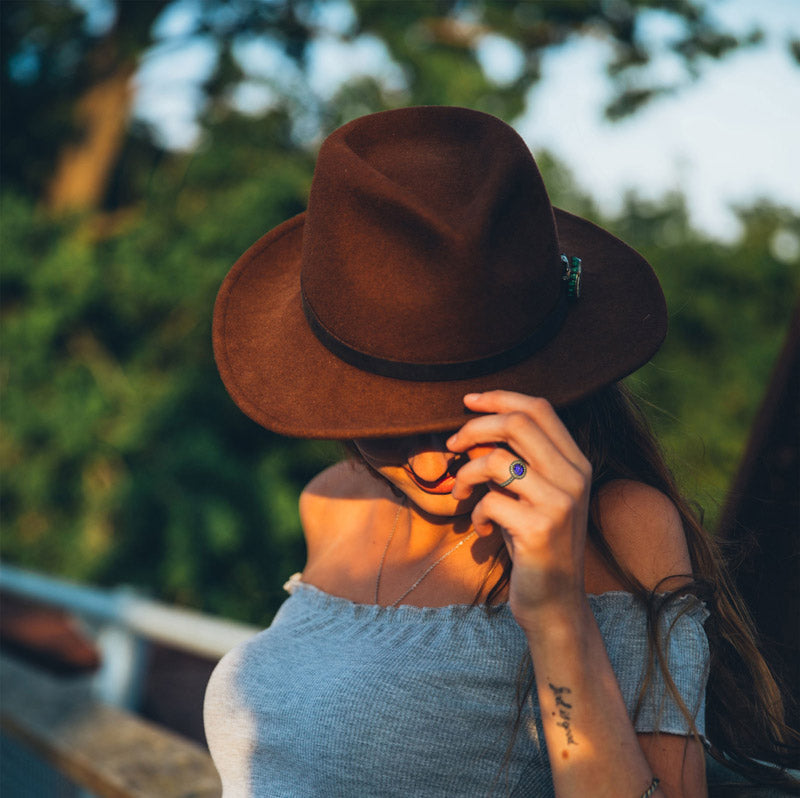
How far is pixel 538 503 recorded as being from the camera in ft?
3.55

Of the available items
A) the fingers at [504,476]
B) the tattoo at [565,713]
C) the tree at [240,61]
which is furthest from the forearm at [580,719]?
the tree at [240,61]

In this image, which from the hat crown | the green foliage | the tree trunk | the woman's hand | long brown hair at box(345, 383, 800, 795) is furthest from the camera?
the tree trunk

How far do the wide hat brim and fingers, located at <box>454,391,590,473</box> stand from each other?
3.3 inches

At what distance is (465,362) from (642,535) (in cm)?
38

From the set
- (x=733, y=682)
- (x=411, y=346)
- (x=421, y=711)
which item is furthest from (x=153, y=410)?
(x=733, y=682)

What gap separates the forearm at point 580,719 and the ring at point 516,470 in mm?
170

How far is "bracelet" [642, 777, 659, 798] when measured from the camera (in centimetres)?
112

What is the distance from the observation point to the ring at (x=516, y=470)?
110 cm

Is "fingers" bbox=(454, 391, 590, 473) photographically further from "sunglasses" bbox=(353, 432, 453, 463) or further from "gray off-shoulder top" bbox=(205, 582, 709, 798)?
"gray off-shoulder top" bbox=(205, 582, 709, 798)

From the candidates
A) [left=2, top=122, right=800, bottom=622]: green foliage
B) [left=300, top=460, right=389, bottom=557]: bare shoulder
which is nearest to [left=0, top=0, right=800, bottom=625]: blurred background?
[left=2, top=122, right=800, bottom=622]: green foliage

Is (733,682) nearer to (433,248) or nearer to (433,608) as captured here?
(433,608)

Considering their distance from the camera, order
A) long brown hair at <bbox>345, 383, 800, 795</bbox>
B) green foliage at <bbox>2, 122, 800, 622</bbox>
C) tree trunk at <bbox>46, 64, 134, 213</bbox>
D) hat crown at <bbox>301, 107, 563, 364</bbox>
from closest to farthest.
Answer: hat crown at <bbox>301, 107, 563, 364</bbox>
long brown hair at <bbox>345, 383, 800, 795</bbox>
green foliage at <bbox>2, 122, 800, 622</bbox>
tree trunk at <bbox>46, 64, 134, 213</bbox>

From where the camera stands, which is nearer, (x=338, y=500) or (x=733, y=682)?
(x=733, y=682)

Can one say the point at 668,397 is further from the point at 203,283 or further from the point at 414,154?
the point at 414,154
